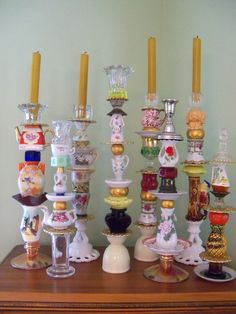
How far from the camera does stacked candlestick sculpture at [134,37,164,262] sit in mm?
1002

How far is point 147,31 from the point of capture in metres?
1.26

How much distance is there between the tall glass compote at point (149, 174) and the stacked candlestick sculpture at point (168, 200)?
108 mm

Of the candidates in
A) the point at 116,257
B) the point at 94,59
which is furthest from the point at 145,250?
the point at 94,59

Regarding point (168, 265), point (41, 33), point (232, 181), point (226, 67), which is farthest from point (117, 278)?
point (41, 33)

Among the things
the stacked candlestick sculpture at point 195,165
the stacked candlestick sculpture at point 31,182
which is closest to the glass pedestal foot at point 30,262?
the stacked candlestick sculpture at point 31,182

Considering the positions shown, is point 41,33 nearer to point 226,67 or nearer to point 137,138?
point 137,138

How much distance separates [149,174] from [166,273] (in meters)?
0.27

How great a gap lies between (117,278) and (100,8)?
865mm

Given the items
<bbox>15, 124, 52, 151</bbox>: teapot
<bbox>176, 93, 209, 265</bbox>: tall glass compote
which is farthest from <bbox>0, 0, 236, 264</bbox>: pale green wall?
<bbox>15, 124, 52, 151</bbox>: teapot

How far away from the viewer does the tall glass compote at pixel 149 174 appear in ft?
3.29

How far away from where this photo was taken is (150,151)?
3.30 ft

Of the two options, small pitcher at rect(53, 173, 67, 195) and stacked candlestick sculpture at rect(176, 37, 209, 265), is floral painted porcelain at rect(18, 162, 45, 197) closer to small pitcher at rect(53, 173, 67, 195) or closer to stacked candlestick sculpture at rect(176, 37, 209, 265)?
small pitcher at rect(53, 173, 67, 195)

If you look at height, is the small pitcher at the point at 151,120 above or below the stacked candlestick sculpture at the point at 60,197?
above

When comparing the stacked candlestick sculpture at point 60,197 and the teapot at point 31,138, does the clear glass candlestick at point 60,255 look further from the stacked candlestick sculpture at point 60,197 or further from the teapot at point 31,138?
the teapot at point 31,138
